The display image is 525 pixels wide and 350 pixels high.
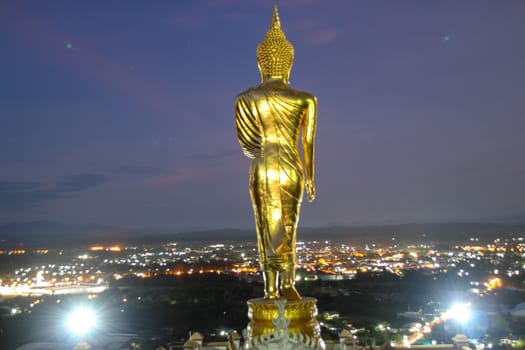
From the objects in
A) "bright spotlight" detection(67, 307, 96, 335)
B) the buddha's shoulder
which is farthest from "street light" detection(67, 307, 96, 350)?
the buddha's shoulder

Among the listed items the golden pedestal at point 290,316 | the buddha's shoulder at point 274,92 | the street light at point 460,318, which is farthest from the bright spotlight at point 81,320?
the buddha's shoulder at point 274,92

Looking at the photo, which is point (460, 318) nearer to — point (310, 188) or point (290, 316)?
point (310, 188)

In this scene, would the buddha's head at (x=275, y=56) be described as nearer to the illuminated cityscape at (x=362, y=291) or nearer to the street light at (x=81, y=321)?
the illuminated cityscape at (x=362, y=291)

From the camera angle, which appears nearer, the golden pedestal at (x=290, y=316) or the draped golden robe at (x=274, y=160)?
the golden pedestal at (x=290, y=316)

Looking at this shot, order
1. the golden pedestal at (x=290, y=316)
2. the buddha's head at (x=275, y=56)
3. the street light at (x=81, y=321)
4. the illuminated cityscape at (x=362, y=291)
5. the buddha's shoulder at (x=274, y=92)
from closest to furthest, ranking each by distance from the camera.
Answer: the golden pedestal at (x=290, y=316), the buddha's shoulder at (x=274, y=92), the buddha's head at (x=275, y=56), the illuminated cityscape at (x=362, y=291), the street light at (x=81, y=321)

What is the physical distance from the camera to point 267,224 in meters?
6.11

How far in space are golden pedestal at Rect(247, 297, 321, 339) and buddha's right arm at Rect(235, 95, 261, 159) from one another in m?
1.84

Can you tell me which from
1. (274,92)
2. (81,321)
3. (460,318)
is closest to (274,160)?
(274,92)

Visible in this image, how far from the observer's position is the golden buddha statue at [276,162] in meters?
6.00

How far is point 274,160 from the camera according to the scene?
6.14m

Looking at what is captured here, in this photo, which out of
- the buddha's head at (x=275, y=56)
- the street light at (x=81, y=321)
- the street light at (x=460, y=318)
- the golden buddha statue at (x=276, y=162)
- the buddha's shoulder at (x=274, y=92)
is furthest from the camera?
the street light at (x=81, y=321)

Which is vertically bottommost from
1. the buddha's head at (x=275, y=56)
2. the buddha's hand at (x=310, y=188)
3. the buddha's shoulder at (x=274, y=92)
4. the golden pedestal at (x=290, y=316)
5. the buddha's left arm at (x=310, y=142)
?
the golden pedestal at (x=290, y=316)

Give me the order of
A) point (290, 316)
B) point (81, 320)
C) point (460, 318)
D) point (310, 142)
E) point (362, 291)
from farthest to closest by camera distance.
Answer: point (362, 291)
point (81, 320)
point (460, 318)
point (310, 142)
point (290, 316)

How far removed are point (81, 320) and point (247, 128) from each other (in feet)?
68.0
